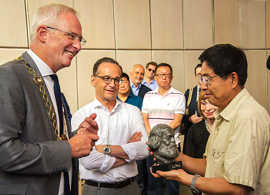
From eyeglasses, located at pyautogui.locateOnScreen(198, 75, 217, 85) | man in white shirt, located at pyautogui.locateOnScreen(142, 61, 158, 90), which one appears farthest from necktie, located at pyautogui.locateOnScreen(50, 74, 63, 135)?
man in white shirt, located at pyautogui.locateOnScreen(142, 61, 158, 90)

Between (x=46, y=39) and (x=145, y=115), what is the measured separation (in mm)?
2443

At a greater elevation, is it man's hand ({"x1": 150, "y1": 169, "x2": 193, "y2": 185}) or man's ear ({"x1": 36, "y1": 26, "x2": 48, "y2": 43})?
man's ear ({"x1": 36, "y1": 26, "x2": 48, "y2": 43})

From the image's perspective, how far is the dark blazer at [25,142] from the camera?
1110 millimetres

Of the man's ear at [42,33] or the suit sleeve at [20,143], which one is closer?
the suit sleeve at [20,143]

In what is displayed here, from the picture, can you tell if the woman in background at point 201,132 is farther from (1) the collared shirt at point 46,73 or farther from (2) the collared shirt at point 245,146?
(1) the collared shirt at point 46,73

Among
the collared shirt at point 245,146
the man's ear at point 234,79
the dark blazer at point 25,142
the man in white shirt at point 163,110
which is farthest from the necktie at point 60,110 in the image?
the man in white shirt at point 163,110

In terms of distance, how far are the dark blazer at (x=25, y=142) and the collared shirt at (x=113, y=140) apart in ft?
A: 2.43

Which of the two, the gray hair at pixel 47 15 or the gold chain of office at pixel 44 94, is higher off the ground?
the gray hair at pixel 47 15

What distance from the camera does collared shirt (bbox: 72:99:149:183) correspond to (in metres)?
2.03

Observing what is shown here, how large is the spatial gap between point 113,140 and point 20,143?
113cm

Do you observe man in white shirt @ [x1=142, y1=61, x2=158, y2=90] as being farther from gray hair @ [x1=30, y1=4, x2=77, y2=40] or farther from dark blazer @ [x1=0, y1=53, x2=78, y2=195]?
dark blazer @ [x1=0, y1=53, x2=78, y2=195]

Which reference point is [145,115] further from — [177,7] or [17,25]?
[177,7]

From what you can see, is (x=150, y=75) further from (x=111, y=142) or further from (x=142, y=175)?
(x=111, y=142)

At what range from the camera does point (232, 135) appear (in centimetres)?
135
